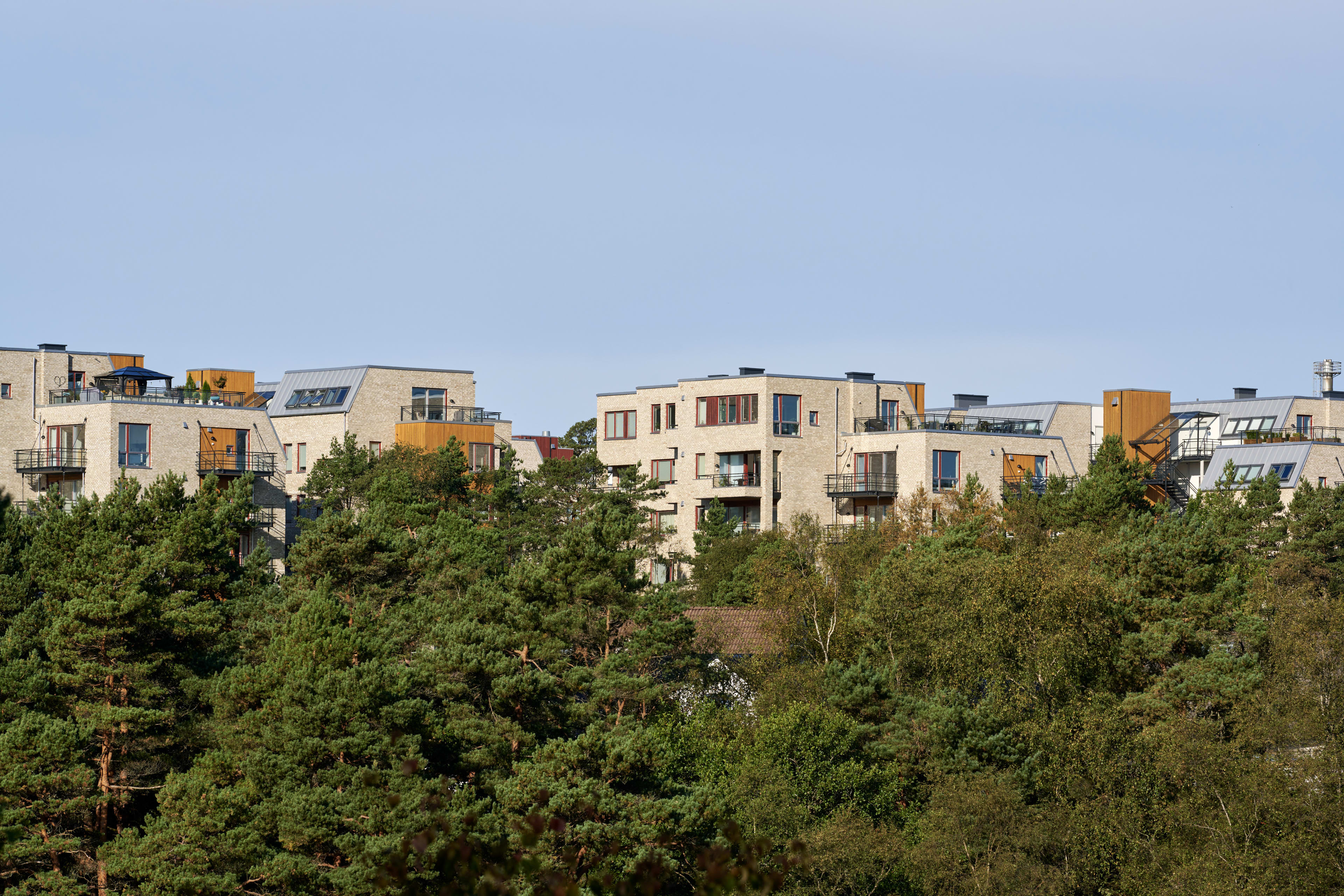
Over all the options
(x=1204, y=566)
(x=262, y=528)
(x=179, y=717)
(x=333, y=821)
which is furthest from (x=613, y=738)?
(x=262, y=528)

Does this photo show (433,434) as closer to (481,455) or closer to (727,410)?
(481,455)

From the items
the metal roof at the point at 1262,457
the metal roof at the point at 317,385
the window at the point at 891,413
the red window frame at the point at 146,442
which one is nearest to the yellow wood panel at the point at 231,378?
the metal roof at the point at 317,385

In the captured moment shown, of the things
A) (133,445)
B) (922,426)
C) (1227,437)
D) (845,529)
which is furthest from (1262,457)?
(133,445)

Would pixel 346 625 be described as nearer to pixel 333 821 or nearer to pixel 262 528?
pixel 333 821

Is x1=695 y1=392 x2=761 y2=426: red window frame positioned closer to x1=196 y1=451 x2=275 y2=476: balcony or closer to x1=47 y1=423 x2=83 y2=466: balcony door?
x1=196 y1=451 x2=275 y2=476: balcony

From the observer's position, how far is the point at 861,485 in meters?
88.2

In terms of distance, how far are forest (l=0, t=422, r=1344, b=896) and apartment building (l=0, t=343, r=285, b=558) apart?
42.7 feet

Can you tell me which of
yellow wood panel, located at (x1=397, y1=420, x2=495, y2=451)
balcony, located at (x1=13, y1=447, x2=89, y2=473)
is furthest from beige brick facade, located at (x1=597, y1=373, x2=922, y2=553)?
balcony, located at (x1=13, y1=447, x2=89, y2=473)

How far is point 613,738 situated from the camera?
4906cm

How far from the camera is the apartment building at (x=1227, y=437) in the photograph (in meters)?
86.9

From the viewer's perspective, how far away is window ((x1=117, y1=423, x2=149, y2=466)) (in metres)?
76.5

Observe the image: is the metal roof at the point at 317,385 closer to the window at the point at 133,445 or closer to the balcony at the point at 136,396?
the balcony at the point at 136,396

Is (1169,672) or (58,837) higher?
(1169,672)

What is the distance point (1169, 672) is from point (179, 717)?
113 feet
